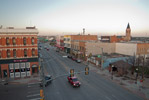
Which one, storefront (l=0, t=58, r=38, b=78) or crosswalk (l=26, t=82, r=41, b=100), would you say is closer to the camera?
crosswalk (l=26, t=82, r=41, b=100)

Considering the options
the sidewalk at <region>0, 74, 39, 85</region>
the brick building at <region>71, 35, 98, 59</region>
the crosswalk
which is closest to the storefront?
the sidewalk at <region>0, 74, 39, 85</region>

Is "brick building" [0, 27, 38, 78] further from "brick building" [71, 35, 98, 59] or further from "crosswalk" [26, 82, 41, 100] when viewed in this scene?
"brick building" [71, 35, 98, 59]

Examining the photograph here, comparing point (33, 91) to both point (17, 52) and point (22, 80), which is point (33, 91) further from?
point (17, 52)

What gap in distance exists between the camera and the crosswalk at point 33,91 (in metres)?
20.5

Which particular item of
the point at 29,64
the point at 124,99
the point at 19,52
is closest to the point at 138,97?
the point at 124,99

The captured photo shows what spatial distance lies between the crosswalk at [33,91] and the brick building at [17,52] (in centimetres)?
725

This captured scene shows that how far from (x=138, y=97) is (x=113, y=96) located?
4340 millimetres

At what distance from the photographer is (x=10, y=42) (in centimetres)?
3055

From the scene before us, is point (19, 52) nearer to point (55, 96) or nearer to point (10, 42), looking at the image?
point (10, 42)

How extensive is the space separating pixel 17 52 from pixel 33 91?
13.4m

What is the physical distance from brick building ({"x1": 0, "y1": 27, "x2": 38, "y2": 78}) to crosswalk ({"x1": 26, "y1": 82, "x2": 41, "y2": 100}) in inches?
285

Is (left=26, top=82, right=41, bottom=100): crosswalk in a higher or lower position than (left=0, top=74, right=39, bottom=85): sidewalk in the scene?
lower

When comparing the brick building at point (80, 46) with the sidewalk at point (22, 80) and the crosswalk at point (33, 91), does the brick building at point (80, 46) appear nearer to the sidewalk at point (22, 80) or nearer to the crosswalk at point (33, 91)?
the sidewalk at point (22, 80)

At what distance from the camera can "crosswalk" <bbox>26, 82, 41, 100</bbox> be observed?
67.1 feet
